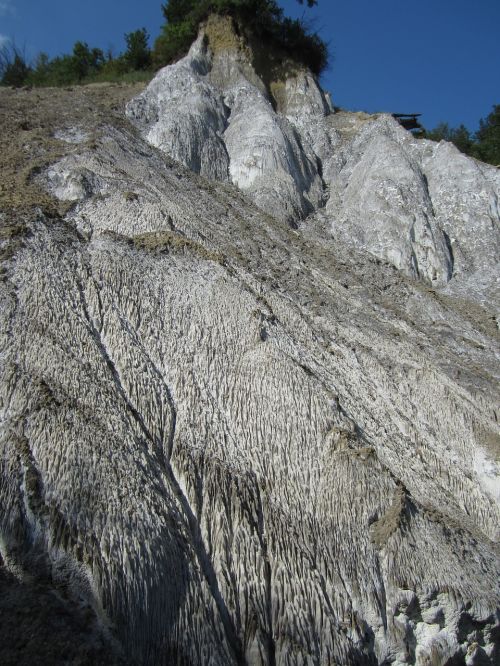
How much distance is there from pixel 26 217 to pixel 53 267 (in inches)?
61.5

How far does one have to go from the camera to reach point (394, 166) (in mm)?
18016

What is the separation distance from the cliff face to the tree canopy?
1069cm

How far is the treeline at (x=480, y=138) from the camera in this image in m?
34.9

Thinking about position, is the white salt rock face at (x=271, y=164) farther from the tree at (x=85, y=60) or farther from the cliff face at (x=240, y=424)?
the tree at (x=85, y=60)

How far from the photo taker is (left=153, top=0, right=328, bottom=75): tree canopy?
23438mm

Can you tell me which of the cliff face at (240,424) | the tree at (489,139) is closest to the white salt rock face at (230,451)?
the cliff face at (240,424)

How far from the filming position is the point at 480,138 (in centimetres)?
3988

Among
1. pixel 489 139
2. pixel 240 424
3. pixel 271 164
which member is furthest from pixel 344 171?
pixel 489 139

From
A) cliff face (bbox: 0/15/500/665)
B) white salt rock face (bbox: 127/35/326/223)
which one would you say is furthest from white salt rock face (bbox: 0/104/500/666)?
white salt rock face (bbox: 127/35/326/223)

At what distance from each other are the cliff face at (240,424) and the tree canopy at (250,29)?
10.7 m

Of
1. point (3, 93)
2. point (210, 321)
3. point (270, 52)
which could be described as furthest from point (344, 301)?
point (270, 52)

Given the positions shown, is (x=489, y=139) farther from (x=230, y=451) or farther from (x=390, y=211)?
(x=230, y=451)

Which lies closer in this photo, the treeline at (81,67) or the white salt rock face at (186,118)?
the white salt rock face at (186,118)

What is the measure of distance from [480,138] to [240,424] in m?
38.2
